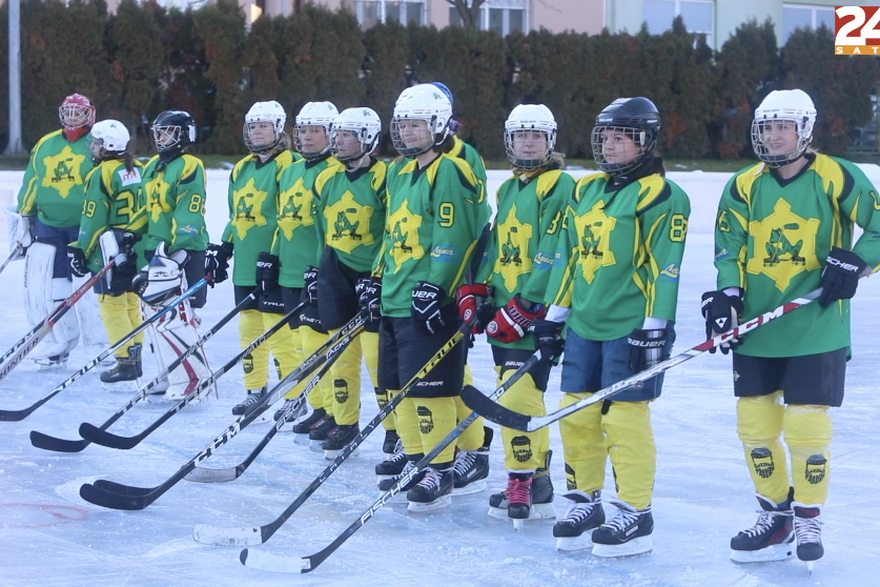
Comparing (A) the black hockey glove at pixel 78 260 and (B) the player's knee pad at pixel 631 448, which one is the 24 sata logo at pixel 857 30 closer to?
(A) the black hockey glove at pixel 78 260

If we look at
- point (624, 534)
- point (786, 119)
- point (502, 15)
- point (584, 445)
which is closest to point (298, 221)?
point (584, 445)

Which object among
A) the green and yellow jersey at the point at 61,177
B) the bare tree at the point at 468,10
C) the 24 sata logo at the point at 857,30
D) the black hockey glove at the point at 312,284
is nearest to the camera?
the black hockey glove at the point at 312,284

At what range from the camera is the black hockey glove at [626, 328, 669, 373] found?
2965 millimetres

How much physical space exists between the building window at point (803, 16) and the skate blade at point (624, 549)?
15.2 meters

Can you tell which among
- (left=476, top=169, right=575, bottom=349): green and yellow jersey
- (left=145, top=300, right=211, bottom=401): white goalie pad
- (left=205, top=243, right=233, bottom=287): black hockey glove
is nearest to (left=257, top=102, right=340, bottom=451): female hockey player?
(left=205, top=243, right=233, bottom=287): black hockey glove

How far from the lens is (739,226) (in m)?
3.07

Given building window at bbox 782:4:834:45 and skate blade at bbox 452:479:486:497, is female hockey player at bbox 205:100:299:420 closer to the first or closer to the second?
skate blade at bbox 452:479:486:497

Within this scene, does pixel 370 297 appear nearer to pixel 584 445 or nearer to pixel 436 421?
pixel 436 421

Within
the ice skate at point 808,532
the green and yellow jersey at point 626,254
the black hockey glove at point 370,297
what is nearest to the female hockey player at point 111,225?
the black hockey glove at point 370,297

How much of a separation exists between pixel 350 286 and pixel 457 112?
329 inches

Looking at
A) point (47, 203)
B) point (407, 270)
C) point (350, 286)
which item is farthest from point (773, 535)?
point (47, 203)

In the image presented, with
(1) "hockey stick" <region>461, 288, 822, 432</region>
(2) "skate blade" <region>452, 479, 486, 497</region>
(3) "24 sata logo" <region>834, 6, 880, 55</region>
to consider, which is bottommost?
(2) "skate blade" <region>452, 479, 486, 497</region>

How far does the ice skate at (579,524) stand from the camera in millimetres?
3098

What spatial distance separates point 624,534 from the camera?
9.98 feet
